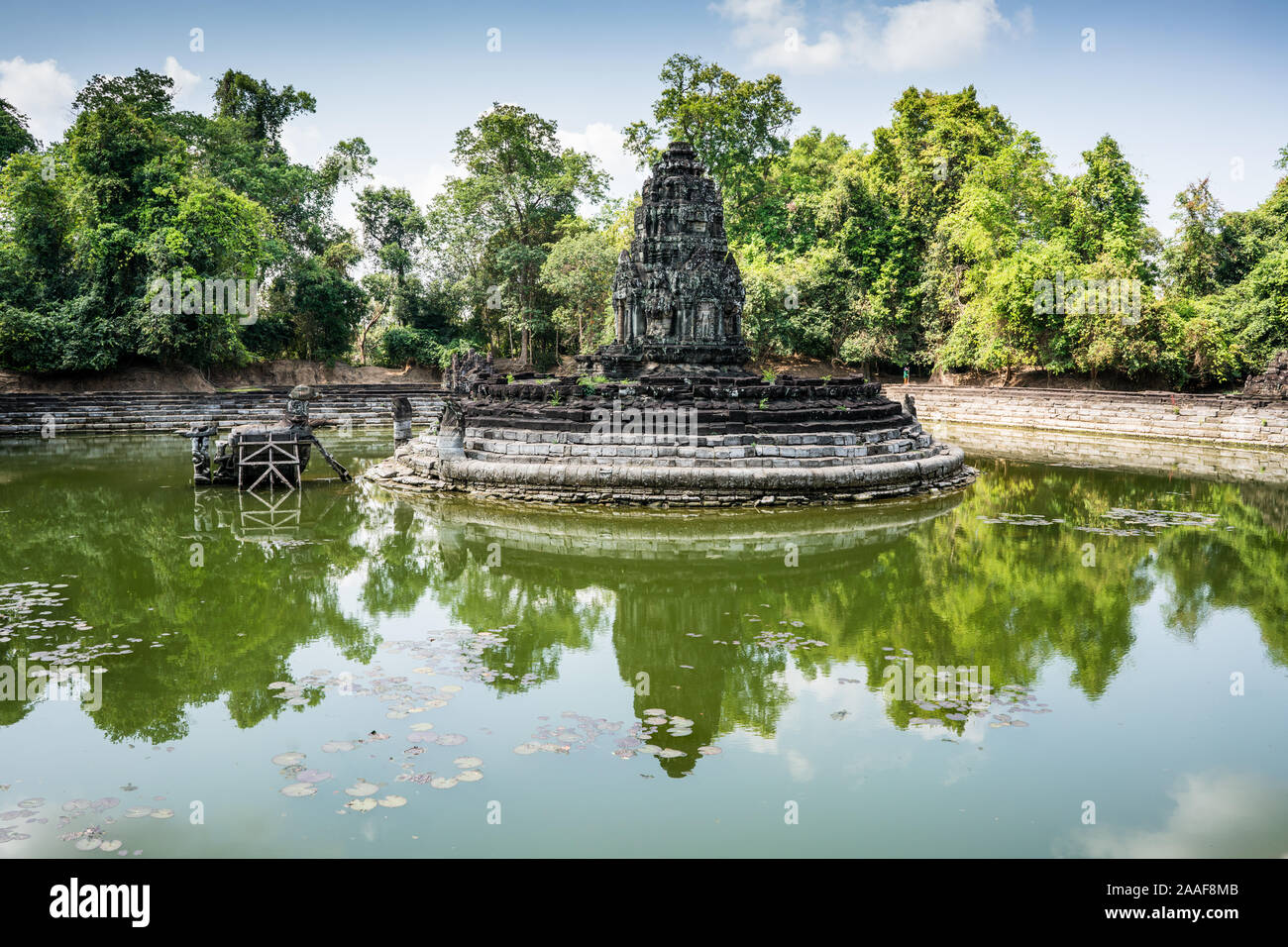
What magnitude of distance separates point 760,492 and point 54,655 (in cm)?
758

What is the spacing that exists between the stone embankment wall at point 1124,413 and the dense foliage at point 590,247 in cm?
168

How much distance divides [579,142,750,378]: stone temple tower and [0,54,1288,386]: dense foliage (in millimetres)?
12377

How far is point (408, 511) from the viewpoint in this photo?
10.8 meters

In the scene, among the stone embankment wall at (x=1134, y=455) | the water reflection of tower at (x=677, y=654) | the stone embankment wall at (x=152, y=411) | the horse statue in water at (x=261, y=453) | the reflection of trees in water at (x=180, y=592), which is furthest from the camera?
the stone embankment wall at (x=152, y=411)

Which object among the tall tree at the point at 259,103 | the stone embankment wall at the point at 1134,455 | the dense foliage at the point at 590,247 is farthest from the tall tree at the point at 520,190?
the stone embankment wall at the point at 1134,455

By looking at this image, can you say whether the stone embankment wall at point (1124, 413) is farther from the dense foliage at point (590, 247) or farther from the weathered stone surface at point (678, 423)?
the weathered stone surface at point (678, 423)

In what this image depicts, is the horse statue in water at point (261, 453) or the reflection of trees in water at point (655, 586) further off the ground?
the horse statue in water at point (261, 453)

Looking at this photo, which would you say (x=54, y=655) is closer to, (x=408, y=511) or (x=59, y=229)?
(x=408, y=511)

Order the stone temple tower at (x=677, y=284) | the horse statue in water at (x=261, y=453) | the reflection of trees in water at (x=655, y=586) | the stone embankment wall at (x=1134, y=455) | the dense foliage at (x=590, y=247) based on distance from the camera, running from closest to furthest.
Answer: the reflection of trees in water at (x=655, y=586), the horse statue in water at (x=261, y=453), the stone embankment wall at (x=1134, y=455), the stone temple tower at (x=677, y=284), the dense foliage at (x=590, y=247)

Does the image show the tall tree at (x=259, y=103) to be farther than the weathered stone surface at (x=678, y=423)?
Yes

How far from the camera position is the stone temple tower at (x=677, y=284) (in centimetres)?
1433

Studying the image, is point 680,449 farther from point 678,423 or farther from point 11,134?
point 11,134

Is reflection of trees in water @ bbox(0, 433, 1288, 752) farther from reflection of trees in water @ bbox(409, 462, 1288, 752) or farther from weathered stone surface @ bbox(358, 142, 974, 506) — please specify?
weathered stone surface @ bbox(358, 142, 974, 506)
